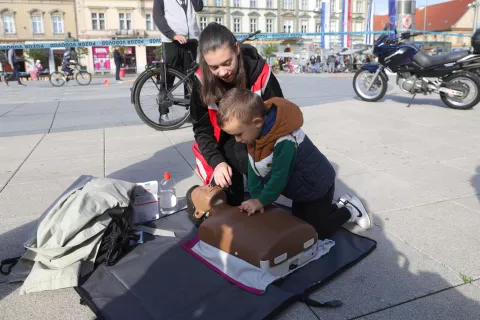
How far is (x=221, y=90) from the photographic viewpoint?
243cm

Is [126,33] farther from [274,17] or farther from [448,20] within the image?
[448,20]

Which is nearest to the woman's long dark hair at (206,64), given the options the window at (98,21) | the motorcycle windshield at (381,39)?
the motorcycle windshield at (381,39)

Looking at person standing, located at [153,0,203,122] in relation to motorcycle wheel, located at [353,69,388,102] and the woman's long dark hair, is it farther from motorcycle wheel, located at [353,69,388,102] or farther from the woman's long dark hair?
motorcycle wheel, located at [353,69,388,102]

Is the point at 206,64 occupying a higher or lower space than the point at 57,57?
lower

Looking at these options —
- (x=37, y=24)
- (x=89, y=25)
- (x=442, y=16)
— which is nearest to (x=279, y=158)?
(x=89, y=25)

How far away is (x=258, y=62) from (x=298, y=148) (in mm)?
740

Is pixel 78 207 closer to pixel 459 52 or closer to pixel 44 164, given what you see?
pixel 44 164

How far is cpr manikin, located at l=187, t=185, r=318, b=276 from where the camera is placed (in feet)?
6.23

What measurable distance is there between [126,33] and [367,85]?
45.5 m

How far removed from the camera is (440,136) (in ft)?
16.2

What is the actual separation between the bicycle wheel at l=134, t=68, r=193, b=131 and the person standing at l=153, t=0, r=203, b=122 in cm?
8

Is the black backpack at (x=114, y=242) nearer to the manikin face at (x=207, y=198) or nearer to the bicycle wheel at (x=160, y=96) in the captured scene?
the manikin face at (x=207, y=198)

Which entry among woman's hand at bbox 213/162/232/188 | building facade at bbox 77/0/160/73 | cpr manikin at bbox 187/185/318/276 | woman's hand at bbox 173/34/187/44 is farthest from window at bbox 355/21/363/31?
cpr manikin at bbox 187/185/318/276

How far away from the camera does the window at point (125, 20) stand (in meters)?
48.7
